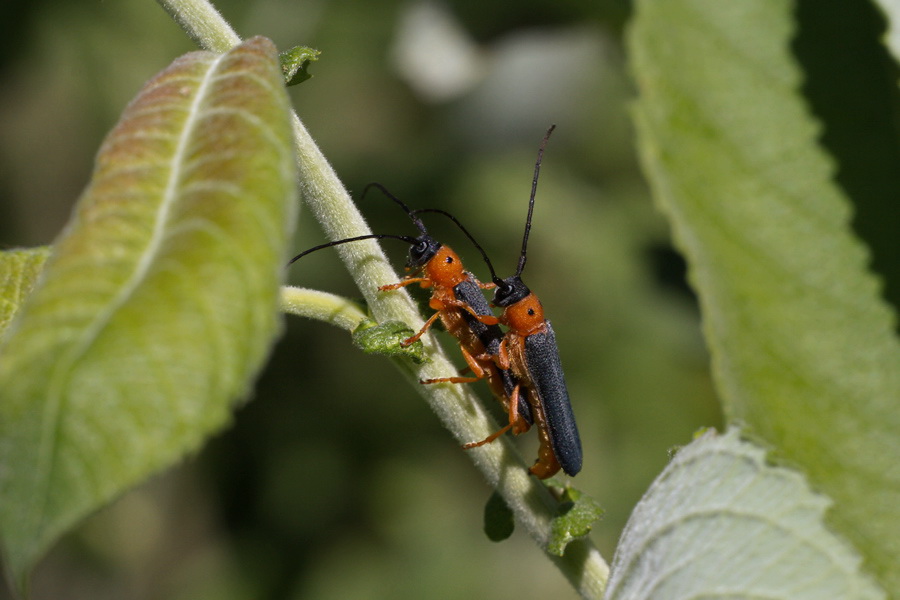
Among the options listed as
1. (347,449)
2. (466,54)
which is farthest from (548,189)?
(347,449)

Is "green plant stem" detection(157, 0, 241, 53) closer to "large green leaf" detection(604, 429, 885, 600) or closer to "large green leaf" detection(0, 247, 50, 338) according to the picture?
"large green leaf" detection(0, 247, 50, 338)

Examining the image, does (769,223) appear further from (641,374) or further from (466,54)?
(641,374)

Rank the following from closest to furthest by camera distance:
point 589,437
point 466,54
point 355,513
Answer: point 466,54
point 589,437
point 355,513

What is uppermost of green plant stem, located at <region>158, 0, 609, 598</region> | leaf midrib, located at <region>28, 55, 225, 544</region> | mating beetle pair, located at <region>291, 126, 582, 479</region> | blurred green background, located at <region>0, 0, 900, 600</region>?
leaf midrib, located at <region>28, 55, 225, 544</region>

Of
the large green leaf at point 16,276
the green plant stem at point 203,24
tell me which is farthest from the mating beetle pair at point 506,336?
the large green leaf at point 16,276

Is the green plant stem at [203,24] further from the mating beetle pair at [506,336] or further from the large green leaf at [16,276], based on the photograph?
the mating beetle pair at [506,336]

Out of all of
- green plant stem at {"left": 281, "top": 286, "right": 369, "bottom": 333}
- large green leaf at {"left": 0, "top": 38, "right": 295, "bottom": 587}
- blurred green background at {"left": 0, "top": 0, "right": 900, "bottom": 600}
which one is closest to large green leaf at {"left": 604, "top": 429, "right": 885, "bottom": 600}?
green plant stem at {"left": 281, "top": 286, "right": 369, "bottom": 333}
